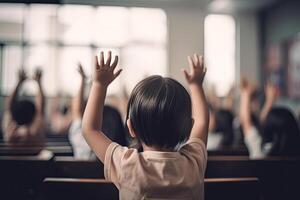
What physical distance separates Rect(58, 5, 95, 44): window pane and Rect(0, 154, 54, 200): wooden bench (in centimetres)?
770

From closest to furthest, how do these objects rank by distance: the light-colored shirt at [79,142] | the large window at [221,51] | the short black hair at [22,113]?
1. the light-colored shirt at [79,142]
2. the short black hair at [22,113]
3. the large window at [221,51]

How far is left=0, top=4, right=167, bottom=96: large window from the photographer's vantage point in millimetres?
9344

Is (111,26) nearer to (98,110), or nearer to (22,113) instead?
(22,113)

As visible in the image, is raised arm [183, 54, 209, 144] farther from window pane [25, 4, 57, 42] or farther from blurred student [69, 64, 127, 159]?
window pane [25, 4, 57, 42]

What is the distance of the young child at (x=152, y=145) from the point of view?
117cm

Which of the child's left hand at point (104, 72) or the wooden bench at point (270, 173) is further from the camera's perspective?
the wooden bench at point (270, 173)

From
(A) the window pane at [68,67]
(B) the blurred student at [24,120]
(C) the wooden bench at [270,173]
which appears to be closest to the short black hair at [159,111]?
(C) the wooden bench at [270,173]

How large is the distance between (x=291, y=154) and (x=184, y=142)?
4.79 ft

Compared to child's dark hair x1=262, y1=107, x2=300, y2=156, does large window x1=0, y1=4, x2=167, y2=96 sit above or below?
above

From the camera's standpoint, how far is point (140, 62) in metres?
9.80

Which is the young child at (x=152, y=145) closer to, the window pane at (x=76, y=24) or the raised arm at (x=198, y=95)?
the raised arm at (x=198, y=95)

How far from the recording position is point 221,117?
11.2 ft

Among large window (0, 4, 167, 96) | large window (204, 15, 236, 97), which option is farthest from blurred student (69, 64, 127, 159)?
large window (204, 15, 236, 97)

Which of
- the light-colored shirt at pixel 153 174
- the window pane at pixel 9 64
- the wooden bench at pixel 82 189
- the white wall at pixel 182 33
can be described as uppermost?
the white wall at pixel 182 33
